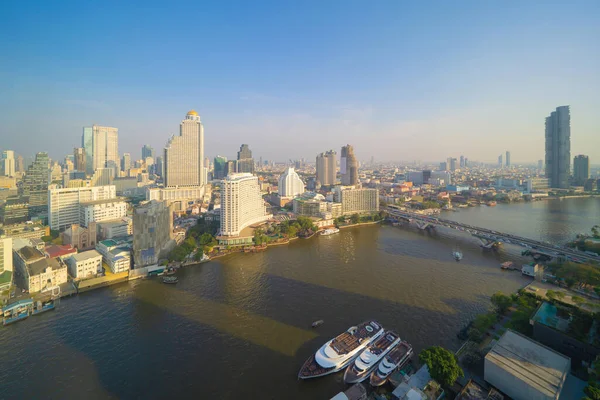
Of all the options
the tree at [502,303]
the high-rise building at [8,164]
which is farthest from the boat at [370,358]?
the high-rise building at [8,164]

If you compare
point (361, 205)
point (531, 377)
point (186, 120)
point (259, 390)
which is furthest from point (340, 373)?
point (186, 120)

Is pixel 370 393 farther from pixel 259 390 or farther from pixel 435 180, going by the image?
pixel 435 180

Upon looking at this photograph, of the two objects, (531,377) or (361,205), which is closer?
(531,377)

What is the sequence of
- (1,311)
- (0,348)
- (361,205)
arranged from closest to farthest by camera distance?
(0,348) → (1,311) → (361,205)

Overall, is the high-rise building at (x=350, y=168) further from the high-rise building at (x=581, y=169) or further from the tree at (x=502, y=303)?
the high-rise building at (x=581, y=169)

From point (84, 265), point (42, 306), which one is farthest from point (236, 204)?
point (42, 306)

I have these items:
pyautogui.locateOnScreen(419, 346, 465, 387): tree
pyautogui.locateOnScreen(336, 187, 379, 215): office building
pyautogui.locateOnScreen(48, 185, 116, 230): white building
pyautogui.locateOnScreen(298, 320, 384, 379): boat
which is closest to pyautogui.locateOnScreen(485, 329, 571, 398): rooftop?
pyautogui.locateOnScreen(419, 346, 465, 387): tree
